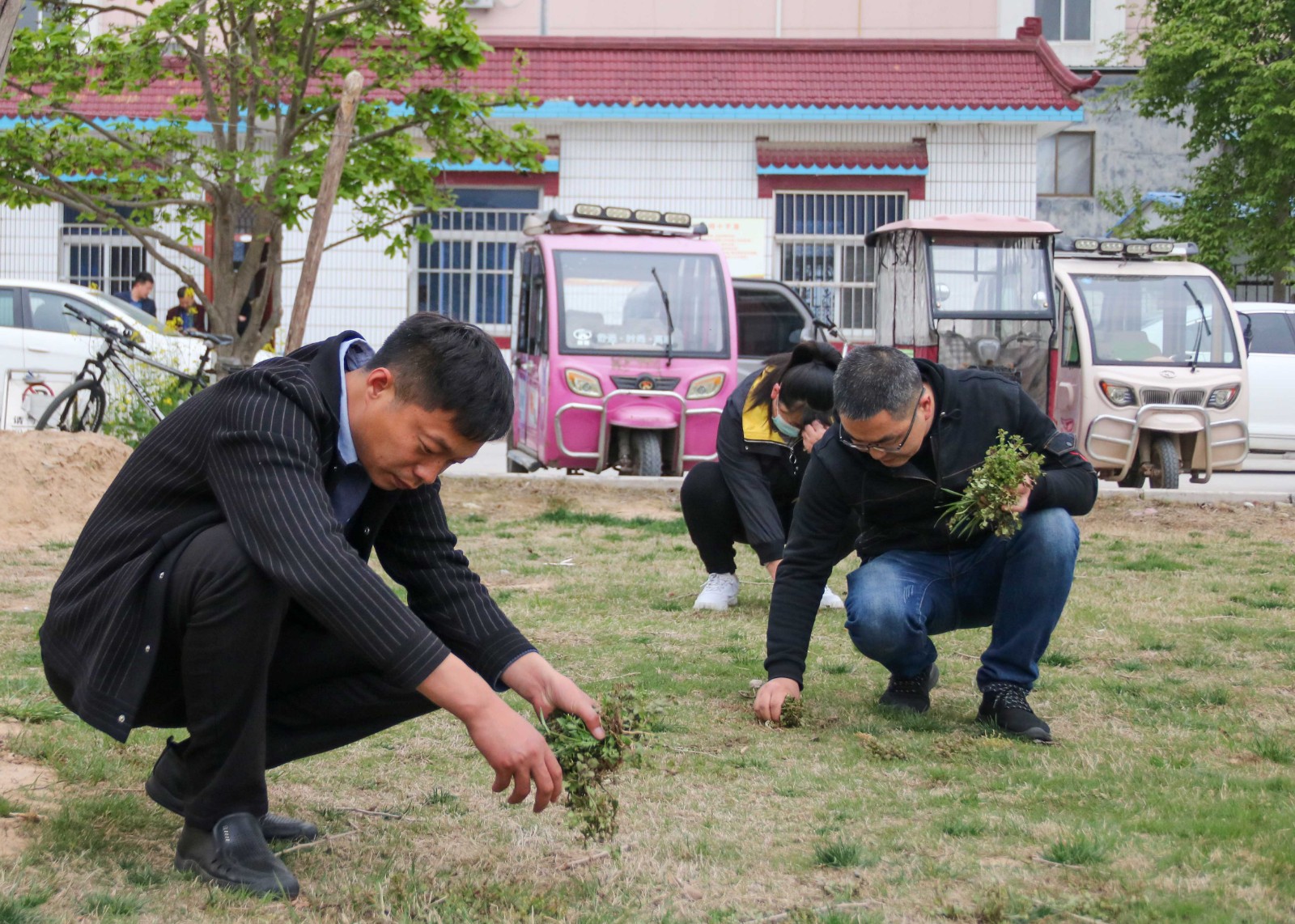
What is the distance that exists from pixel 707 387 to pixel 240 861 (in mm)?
9336

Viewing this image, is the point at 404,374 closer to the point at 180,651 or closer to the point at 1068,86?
the point at 180,651

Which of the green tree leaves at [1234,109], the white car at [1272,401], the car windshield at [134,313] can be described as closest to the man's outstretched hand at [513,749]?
the car windshield at [134,313]

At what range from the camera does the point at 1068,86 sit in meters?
19.0

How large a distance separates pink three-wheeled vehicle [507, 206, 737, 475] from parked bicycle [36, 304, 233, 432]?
2592 mm

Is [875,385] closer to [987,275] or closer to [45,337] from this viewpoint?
[987,275]

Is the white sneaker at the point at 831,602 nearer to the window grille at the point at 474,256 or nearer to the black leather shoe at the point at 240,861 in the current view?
the black leather shoe at the point at 240,861

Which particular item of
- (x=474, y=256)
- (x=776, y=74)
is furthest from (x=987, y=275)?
(x=474, y=256)

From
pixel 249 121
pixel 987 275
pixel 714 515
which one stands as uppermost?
pixel 249 121

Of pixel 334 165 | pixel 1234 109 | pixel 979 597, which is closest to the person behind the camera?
pixel 979 597

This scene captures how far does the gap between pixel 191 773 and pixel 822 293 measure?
17.3m

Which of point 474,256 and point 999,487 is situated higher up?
point 474,256

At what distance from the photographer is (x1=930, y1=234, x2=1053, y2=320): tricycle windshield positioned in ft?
42.9

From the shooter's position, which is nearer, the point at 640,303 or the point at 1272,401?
the point at 640,303

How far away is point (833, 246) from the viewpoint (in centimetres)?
1958
